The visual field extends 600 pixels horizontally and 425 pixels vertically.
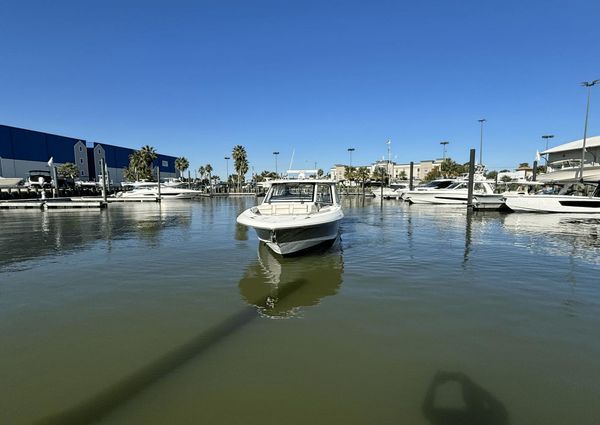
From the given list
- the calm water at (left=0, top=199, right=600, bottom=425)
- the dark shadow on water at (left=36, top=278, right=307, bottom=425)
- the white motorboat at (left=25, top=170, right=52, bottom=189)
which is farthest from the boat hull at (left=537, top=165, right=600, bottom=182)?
the white motorboat at (left=25, top=170, right=52, bottom=189)

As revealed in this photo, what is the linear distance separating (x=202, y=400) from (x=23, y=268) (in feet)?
28.5

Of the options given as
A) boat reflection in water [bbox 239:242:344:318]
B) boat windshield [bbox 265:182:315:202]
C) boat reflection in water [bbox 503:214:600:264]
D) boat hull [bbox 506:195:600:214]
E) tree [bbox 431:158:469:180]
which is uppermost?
tree [bbox 431:158:469:180]

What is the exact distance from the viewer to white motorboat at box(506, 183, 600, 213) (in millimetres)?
22000

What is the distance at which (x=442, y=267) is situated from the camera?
8.94 m

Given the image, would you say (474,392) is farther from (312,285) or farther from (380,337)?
(312,285)

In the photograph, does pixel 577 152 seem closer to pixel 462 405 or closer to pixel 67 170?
pixel 462 405

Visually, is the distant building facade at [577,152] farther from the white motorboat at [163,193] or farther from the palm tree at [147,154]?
the palm tree at [147,154]

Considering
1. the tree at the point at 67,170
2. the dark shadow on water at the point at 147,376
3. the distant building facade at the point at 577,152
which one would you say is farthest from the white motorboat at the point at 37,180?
the distant building facade at the point at 577,152

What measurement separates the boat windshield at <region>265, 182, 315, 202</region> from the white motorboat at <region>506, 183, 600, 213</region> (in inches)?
760

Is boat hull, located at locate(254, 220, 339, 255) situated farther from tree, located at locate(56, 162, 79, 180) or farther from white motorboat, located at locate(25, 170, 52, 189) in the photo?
tree, located at locate(56, 162, 79, 180)

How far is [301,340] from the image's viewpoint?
484 cm

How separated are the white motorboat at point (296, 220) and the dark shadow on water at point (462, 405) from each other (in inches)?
218

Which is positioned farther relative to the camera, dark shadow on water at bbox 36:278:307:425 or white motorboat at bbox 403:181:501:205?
white motorboat at bbox 403:181:501:205

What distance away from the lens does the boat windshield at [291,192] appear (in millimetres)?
12523
